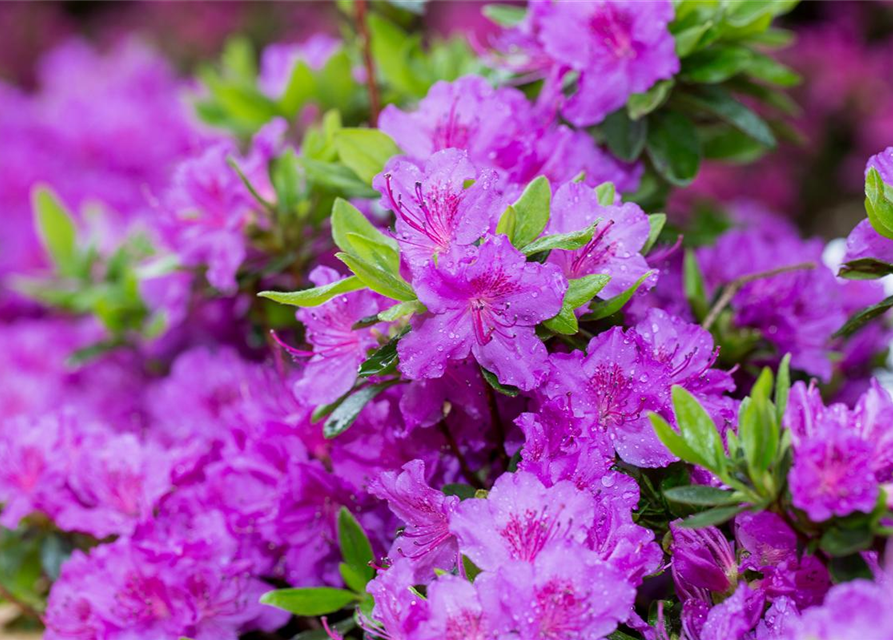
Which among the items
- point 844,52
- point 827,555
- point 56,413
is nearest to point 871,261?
point 827,555

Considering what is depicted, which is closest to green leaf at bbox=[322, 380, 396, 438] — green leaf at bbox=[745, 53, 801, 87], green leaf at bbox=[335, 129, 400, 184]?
green leaf at bbox=[335, 129, 400, 184]

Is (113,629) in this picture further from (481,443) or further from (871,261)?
(871,261)

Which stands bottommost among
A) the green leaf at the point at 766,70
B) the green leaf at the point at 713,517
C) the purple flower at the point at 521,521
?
the purple flower at the point at 521,521

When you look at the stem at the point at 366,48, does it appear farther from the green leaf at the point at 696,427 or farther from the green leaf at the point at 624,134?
the green leaf at the point at 696,427

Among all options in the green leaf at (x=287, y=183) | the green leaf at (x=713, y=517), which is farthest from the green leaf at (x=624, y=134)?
the green leaf at (x=713, y=517)

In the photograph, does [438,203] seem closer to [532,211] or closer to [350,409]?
[532,211]

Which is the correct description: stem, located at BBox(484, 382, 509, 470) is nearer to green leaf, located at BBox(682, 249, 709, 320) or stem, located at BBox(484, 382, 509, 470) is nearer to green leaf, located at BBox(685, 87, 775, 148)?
green leaf, located at BBox(682, 249, 709, 320)

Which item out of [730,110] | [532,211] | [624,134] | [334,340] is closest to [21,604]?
[334,340]
